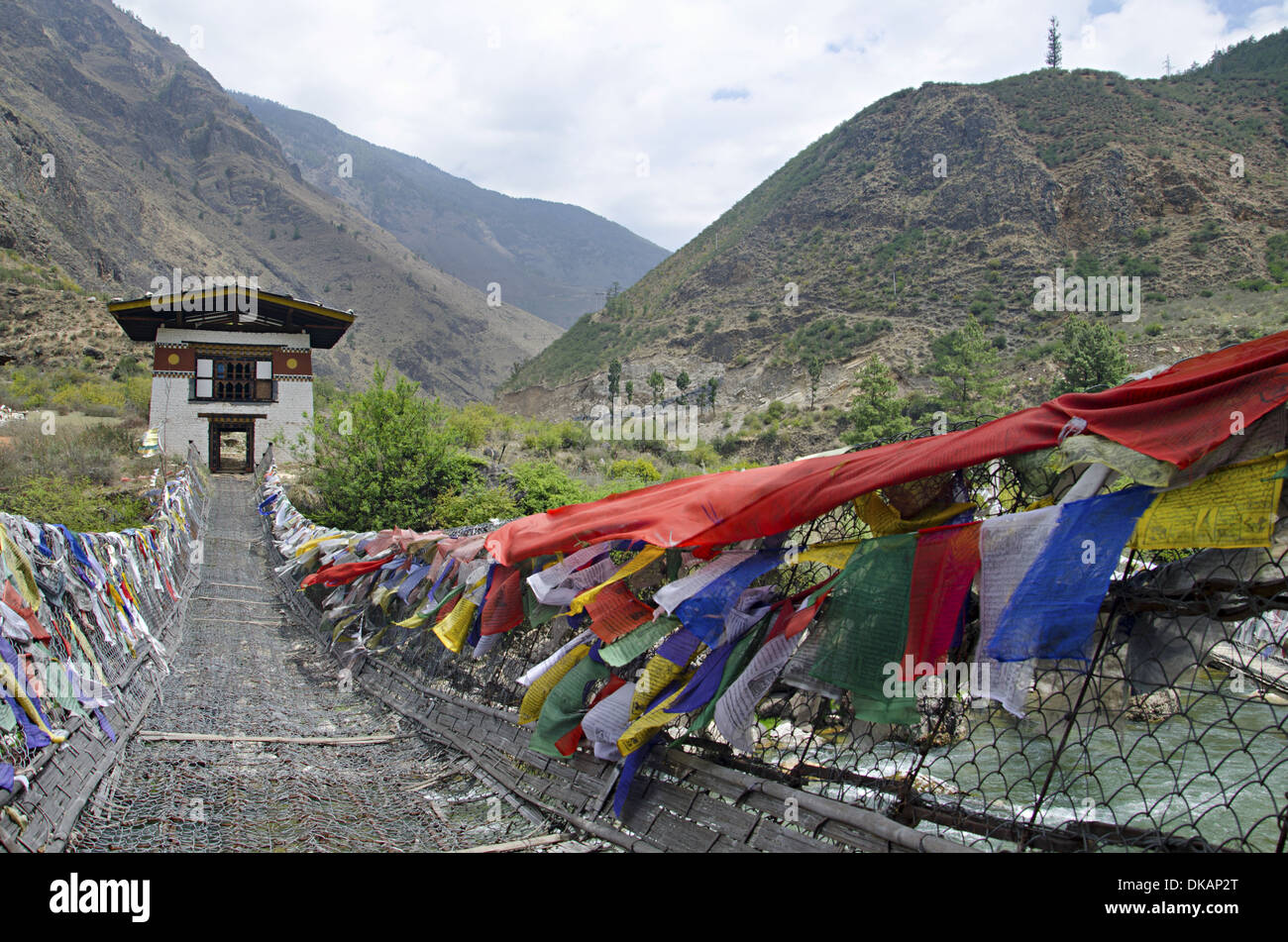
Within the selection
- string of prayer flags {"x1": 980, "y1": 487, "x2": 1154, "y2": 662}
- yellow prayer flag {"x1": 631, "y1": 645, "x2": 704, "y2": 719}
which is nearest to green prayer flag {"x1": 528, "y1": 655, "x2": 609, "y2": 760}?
yellow prayer flag {"x1": 631, "y1": 645, "x2": 704, "y2": 719}

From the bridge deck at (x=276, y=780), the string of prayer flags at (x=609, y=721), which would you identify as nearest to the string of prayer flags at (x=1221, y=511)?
the string of prayer flags at (x=609, y=721)

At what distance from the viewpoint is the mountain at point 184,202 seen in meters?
70.8

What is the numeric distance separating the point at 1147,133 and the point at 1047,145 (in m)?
7.67

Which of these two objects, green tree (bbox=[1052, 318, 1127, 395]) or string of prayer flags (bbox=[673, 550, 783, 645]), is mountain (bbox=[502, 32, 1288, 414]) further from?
string of prayer flags (bbox=[673, 550, 783, 645])

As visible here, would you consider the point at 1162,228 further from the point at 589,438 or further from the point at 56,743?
the point at 56,743

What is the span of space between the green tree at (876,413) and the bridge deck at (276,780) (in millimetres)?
35195

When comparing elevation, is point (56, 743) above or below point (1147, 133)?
below

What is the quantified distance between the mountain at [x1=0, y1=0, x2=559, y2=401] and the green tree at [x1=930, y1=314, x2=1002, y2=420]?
6113cm

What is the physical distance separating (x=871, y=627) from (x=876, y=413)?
1616 inches

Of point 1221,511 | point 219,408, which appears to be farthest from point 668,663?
point 219,408

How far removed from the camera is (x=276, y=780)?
6258 millimetres

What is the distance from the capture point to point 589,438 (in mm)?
45969
